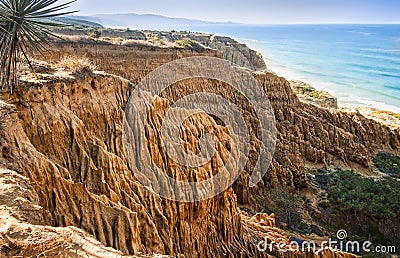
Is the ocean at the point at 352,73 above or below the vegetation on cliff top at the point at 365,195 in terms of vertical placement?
above

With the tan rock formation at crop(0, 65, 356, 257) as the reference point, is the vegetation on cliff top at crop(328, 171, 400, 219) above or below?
below

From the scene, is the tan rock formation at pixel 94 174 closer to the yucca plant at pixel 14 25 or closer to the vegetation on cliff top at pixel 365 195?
the yucca plant at pixel 14 25

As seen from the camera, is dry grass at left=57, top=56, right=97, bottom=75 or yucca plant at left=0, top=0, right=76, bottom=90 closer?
yucca plant at left=0, top=0, right=76, bottom=90

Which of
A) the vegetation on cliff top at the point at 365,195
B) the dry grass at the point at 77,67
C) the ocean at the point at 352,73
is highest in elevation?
the dry grass at the point at 77,67

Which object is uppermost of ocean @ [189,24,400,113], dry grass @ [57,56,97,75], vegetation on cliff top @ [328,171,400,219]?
dry grass @ [57,56,97,75]

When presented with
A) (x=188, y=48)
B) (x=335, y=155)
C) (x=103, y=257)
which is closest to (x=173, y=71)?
(x=188, y=48)

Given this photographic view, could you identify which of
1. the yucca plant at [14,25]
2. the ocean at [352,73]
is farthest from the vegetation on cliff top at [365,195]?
the ocean at [352,73]

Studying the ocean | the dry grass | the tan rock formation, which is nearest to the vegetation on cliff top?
the tan rock formation

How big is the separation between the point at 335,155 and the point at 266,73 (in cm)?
1155

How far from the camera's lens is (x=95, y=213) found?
9062 millimetres

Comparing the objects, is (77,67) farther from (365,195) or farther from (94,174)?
(365,195)

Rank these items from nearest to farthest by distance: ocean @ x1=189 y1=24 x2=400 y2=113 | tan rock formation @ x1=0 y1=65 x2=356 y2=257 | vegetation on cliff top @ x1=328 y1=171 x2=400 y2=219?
tan rock formation @ x1=0 y1=65 x2=356 y2=257, vegetation on cliff top @ x1=328 y1=171 x2=400 y2=219, ocean @ x1=189 y1=24 x2=400 y2=113

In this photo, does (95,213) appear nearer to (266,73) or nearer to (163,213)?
(163,213)

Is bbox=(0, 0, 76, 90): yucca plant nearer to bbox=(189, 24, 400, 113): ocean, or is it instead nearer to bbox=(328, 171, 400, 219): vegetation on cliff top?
bbox=(328, 171, 400, 219): vegetation on cliff top
